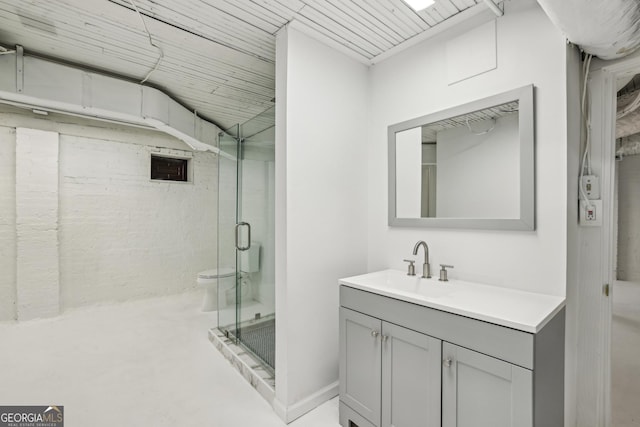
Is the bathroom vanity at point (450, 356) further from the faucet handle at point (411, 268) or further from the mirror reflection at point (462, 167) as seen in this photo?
the mirror reflection at point (462, 167)

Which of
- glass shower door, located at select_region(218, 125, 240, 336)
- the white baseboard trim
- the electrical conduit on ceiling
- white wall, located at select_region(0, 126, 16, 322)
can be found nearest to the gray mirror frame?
the white baseboard trim

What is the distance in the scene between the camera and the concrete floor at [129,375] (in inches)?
69.7

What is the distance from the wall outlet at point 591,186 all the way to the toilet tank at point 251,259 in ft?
7.32

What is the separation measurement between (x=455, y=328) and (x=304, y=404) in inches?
44.8

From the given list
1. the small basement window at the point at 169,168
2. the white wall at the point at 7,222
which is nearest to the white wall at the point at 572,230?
the small basement window at the point at 169,168

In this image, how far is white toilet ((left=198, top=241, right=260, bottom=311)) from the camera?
2643 millimetres

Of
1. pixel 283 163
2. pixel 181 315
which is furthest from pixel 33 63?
pixel 181 315

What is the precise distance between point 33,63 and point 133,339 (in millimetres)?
2471

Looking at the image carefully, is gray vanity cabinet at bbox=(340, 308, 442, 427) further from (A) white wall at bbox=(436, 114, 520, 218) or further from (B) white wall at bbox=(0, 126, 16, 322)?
(B) white wall at bbox=(0, 126, 16, 322)

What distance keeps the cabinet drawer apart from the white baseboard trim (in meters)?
0.72

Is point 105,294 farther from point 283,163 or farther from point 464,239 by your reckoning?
point 464,239

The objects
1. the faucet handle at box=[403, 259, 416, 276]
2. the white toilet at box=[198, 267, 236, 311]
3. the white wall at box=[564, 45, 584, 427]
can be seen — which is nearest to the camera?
the white wall at box=[564, 45, 584, 427]

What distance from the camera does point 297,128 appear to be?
184 cm

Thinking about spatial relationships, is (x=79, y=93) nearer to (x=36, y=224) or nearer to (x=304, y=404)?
(x=36, y=224)
